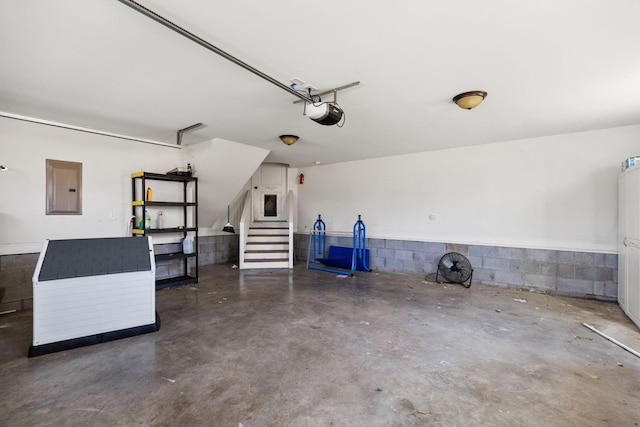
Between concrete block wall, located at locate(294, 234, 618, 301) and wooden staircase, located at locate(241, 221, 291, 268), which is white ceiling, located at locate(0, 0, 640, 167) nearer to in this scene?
concrete block wall, located at locate(294, 234, 618, 301)

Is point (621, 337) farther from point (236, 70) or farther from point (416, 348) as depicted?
point (236, 70)

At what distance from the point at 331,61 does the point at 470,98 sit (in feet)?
5.02

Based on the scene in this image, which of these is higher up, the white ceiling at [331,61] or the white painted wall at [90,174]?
the white ceiling at [331,61]

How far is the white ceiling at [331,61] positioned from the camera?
1828 mm

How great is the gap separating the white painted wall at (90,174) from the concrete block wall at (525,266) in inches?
139

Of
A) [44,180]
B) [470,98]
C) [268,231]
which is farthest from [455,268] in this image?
[44,180]

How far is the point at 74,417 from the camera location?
1.84 m

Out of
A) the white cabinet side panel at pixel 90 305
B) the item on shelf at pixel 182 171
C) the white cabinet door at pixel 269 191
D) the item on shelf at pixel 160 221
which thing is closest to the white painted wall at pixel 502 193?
the white cabinet door at pixel 269 191

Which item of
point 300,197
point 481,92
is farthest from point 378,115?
point 300,197

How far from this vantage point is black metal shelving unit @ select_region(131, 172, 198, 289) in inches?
187

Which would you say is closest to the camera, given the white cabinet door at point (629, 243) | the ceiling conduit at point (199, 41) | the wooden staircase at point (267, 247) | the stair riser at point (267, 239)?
the ceiling conduit at point (199, 41)

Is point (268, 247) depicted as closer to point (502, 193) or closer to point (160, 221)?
point (160, 221)

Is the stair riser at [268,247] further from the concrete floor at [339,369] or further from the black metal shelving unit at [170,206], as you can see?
the concrete floor at [339,369]

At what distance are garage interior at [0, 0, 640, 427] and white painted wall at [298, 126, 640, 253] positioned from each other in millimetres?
32
